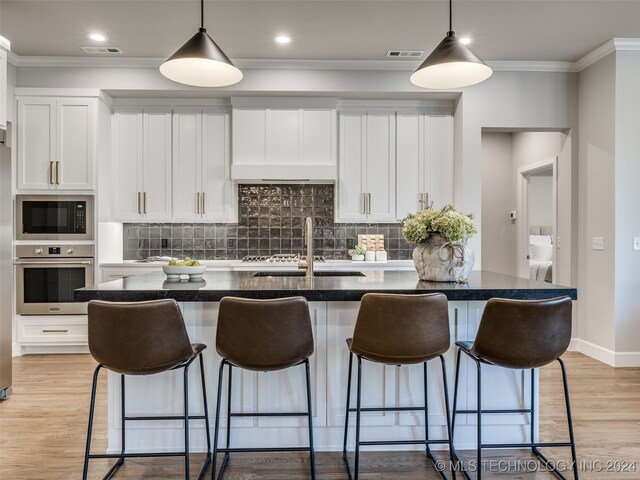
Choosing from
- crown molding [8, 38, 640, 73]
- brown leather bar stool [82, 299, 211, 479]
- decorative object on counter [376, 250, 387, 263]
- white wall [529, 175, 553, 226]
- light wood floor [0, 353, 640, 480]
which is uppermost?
crown molding [8, 38, 640, 73]

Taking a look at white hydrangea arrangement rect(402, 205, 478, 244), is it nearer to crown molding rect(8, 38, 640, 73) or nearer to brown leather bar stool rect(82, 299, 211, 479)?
brown leather bar stool rect(82, 299, 211, 479)

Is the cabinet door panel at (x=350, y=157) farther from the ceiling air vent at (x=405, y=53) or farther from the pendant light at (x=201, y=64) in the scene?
the pendant light at (x=201, y=64)

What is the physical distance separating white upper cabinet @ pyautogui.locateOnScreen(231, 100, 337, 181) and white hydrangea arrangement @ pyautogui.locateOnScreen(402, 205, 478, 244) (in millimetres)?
2173

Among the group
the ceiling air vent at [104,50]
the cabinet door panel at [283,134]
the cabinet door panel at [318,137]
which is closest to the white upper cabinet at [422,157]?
the cabinet door panel at [318,137]

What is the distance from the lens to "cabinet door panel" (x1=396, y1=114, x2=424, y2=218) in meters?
4.55

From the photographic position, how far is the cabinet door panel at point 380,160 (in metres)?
4.56

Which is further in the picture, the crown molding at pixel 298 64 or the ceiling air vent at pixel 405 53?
the crown molding at pixel 298 64

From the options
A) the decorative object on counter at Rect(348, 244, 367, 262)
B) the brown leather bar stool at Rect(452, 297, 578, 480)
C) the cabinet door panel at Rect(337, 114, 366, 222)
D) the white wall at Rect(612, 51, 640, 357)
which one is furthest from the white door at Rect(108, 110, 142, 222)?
the white wall at Rect(612, 51, 640, 357)

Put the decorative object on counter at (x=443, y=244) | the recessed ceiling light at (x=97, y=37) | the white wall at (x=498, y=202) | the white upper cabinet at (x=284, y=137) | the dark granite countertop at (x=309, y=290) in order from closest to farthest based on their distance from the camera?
the dark granite countertop at (x=309, y=290) < the decorative object on counter at (x=443, y=244) < the recessed ceiling light at (x=97, y=37) < the white upper cabinet at (x=284, y=137) < the white wall at (x=498, y=202)

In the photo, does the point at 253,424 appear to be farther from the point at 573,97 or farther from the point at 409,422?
the point at 573,97

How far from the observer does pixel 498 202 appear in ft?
20.1

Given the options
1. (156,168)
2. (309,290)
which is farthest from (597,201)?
(156,168)

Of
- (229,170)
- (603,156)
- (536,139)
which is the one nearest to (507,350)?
(603,156)

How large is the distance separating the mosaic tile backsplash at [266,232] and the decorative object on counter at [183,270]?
242 centimetres
